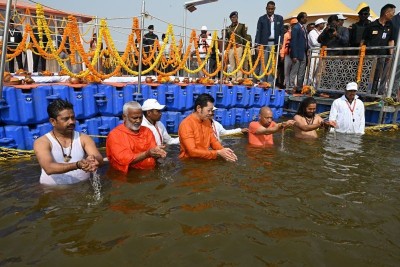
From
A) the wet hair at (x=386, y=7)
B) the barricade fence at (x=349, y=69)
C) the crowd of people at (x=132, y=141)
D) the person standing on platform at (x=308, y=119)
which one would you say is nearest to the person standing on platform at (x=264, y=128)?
the crowd of people at (x=132, y=141)

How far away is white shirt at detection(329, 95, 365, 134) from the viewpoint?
25.3ft

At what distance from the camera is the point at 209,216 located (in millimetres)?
3277

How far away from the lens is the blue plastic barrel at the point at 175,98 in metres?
7.85

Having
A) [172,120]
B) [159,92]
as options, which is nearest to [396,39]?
[172,120]

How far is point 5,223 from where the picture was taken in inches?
122

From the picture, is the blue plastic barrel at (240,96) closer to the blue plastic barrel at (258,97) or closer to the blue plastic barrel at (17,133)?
the blue plastic barrel at (258,97)

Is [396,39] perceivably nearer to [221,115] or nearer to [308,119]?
[308,119]

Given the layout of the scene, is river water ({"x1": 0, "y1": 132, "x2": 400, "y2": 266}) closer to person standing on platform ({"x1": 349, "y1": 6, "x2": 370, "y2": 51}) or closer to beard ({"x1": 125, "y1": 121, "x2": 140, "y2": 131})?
beard ({"x1": 125, "y1": 121, "x2": 140, "y2": 131})

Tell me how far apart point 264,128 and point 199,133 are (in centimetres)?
147

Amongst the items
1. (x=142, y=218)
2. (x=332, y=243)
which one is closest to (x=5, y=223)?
(x=142, y=218)

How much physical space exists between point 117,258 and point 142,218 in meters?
0.70

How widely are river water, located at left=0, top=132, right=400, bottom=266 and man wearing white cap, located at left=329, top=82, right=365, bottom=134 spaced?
2759 millimetres

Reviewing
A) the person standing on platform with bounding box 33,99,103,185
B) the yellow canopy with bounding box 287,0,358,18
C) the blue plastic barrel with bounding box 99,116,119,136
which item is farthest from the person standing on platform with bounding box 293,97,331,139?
the yellow canopy with bounding box 287,0,358,18

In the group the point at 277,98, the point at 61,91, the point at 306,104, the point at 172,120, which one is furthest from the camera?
the point at 277,98
